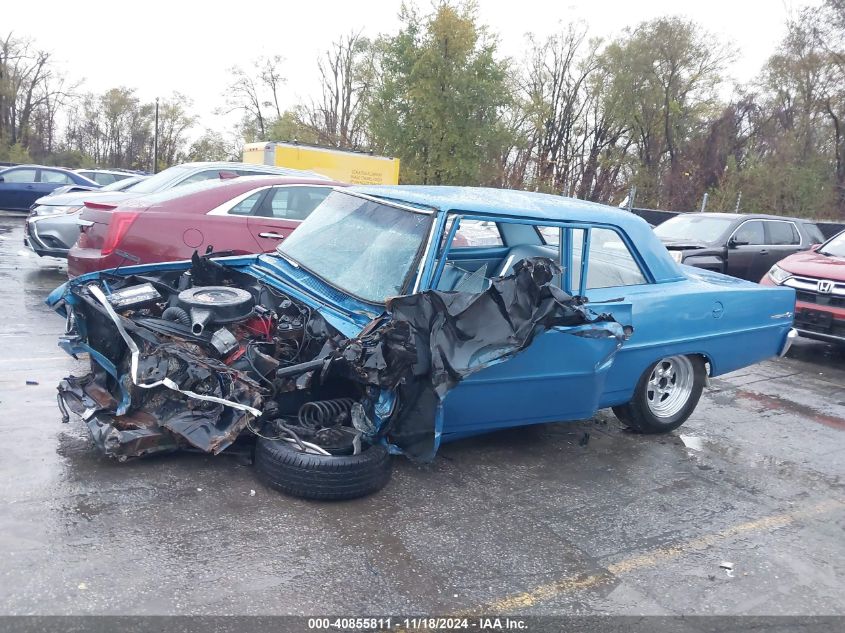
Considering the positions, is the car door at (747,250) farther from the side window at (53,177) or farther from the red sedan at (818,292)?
the side window at (53,177)

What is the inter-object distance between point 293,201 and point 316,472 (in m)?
4.48

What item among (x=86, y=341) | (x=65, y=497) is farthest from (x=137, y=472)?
(x=86, y=341)

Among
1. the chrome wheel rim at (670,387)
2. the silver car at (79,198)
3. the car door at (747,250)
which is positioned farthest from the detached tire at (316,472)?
the car door at (747,250)

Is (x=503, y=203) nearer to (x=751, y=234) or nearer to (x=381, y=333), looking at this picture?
(x=381, y=333)

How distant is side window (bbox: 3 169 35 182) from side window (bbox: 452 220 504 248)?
17.4 m

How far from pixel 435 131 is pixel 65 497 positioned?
1961 cm

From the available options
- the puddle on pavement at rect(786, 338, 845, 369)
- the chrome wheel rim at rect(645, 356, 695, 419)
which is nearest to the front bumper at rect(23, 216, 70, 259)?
the chrome wheel rim at rect(645, 356, 695, 419)

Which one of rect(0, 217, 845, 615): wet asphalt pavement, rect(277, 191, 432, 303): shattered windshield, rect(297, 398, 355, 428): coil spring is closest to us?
rect(0, 217, 845, 615): wet asphalt pavement

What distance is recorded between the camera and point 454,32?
21.2 metres

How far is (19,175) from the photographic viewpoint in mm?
18359

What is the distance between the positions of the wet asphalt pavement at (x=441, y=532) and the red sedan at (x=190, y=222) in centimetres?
177

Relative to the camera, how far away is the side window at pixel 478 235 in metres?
4.79

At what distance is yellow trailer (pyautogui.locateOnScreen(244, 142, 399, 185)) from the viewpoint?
16.4 metres

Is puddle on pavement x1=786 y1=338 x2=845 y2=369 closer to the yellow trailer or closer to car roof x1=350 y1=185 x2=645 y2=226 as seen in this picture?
car roof x1=350 y1=185 x2=645 y2=226
